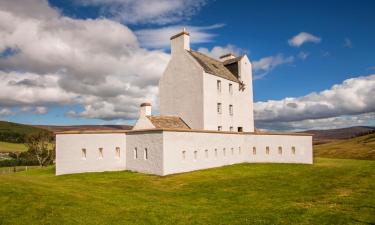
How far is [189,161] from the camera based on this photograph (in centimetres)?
3372

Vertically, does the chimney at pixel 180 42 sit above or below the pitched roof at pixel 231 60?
above

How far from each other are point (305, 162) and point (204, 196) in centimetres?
2468

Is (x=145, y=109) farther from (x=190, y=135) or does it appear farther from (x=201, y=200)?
(x=201, y=200)

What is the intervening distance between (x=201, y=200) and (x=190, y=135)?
13290 millimetres

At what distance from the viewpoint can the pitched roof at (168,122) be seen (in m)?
35.7

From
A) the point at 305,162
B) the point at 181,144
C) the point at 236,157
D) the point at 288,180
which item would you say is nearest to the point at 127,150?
the point at 181,144

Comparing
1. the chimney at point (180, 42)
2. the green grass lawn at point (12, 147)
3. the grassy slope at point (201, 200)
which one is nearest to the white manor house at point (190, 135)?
the chimney at point (180, 42)

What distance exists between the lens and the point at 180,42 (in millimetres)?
43094

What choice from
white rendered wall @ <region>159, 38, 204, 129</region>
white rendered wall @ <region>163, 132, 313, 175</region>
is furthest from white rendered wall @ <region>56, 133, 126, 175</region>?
white rendered wall @ <region>159, 38, 204, 129</region>

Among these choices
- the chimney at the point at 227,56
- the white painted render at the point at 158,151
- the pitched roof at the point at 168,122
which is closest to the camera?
the white painted render at the point at 158,151

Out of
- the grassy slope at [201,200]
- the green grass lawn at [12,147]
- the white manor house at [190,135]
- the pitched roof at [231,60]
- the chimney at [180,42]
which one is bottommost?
the grassy slope at [201,200]

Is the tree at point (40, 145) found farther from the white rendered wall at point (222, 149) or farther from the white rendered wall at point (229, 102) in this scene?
the white rendered wall at point (222, 149)

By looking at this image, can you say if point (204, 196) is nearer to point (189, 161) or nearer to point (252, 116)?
point (189, 161)

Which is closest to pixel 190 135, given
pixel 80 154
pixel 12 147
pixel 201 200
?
pixel 80 154
